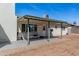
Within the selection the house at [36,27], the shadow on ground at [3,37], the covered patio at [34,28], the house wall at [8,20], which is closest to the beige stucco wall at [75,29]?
the house at [36,27]

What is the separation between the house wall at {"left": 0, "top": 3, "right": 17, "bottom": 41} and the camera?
14.6m

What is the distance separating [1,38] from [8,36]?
2.50 feet

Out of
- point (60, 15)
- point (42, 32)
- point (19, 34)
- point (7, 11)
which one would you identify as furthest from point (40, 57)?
point (60, 15)

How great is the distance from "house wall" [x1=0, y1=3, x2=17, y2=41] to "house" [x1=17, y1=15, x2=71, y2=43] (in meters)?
0.98

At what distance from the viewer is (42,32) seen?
25141mm

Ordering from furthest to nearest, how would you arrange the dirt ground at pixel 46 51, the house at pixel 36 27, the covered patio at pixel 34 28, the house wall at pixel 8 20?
the covered patio at pixel 34 28
the house at pixel 36 27
the house wall at pixel 8 20
the dirt ground at pixel 46 51

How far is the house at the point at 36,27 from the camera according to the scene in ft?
54.2

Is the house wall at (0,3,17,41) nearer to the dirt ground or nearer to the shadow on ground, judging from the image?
the shadow on ground

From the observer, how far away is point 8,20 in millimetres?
15008

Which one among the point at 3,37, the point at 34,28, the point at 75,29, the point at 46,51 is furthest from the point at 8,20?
the point at 75,29

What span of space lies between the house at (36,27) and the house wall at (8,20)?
0.98m

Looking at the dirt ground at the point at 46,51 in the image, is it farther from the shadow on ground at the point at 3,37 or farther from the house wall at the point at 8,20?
the house wall at the point at 8,20

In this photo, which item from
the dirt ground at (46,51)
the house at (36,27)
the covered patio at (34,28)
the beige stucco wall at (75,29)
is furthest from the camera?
the beige stucco wall at (75,29)

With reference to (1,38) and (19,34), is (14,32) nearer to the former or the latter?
(1,38)
